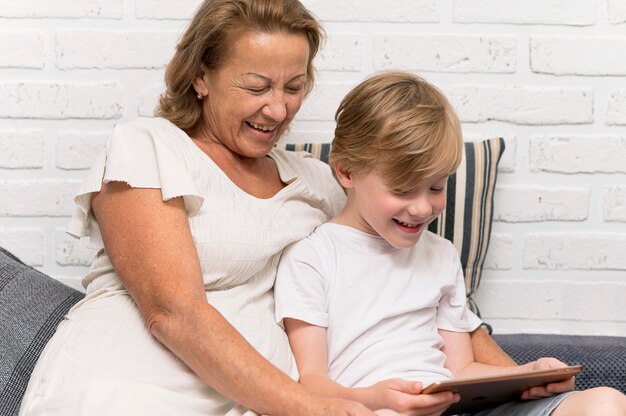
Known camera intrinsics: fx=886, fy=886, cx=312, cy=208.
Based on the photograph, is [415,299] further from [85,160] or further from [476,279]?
[85,160]

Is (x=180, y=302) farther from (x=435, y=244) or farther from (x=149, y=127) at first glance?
(x=435, y=244)

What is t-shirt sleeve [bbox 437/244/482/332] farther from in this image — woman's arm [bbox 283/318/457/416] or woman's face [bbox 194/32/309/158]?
woman's face [bbox 194/32/309/158]

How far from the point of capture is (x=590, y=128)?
216 cm

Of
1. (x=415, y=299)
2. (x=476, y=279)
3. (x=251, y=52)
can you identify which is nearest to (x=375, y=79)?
(x=251, y=52)

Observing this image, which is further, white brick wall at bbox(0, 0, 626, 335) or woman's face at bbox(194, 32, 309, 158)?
white brick wall at bbox(0, 0, 626, 335)

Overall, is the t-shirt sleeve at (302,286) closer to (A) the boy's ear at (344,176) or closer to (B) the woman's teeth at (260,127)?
(A) the boy's ear at (344,176)

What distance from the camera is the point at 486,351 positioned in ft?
5.68

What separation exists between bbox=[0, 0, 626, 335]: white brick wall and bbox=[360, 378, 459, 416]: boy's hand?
32.8 inches

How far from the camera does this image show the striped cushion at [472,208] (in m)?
1.96

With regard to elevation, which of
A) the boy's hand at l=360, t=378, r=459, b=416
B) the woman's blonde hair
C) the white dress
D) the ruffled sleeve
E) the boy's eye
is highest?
the woman's blonde hair

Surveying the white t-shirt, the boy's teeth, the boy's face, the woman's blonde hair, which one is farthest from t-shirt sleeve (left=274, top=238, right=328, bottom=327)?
the woman's blonde hair

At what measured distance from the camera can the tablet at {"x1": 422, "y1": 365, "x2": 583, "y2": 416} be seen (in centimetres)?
130

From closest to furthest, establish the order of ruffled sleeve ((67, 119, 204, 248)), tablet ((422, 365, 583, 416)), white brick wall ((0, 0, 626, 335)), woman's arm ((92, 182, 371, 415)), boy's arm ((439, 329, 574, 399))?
tablet ((422, 365, 583, 416)) → woman's arm ((92, 182, 371, 415)) → ruffled sleeve ((67, 119, 204, 248)) → boy's arm ((439, 329, 574, 399)) → white brick wall ((0, 0, 626, 335))

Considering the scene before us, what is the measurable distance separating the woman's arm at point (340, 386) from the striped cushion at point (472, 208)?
48 centimetres
